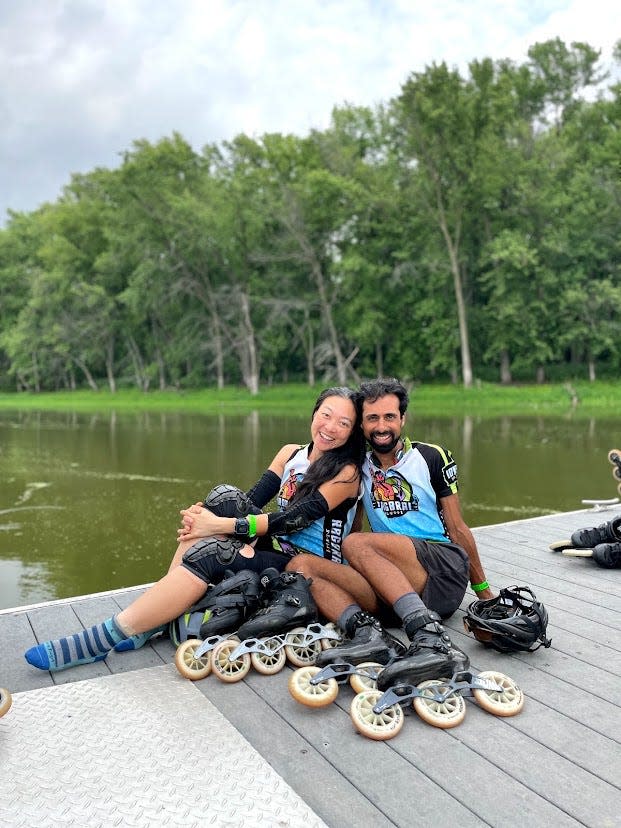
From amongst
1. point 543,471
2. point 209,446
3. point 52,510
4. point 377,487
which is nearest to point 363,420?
point 377,487

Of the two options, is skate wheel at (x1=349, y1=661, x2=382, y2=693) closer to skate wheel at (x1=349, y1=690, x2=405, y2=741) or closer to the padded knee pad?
skate wheel at (x1=349, y1=690, x2=405, y2=741)

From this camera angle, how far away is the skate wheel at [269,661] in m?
2.79

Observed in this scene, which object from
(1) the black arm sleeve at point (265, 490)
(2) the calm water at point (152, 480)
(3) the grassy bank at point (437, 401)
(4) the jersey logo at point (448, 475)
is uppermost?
(4) the jersey logo at point (448, 475)

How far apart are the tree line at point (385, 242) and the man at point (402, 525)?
26.6 m

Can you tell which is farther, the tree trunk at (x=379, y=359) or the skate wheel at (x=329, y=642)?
the tree trunk at (x=379, y=359)

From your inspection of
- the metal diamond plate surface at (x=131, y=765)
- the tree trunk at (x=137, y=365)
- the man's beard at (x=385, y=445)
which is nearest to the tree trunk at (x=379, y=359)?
the tree trunk at (x=137, y=365)

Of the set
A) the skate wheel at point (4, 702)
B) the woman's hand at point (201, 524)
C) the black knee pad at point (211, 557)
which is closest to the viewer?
the skate wheel at point (4, 702)

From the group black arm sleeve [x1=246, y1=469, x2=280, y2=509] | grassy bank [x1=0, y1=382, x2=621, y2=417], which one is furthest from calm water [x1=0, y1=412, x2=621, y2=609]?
grassy bank [x1=0, y1=382, x2=621, y2=417]

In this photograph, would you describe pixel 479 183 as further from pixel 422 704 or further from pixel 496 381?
pixel 422 704

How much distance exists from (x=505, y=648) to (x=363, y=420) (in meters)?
1.15

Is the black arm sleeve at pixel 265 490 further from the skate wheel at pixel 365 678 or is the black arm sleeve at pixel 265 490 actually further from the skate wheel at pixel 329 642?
the skate wheel at pixel 365 678

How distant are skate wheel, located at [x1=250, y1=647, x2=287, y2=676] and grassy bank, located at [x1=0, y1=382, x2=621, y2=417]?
20152 mm

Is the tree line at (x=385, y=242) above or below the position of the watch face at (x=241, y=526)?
above

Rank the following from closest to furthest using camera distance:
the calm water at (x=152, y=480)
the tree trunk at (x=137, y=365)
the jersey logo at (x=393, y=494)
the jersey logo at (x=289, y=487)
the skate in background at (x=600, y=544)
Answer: the jersey logo at (x=393, y=494) < the jersey logo at (x=289, y=487) < the skate in background at (x=600, y=544) < the calm water at (x=152, y=480) < the tree trunk at (x=137, y=365)
